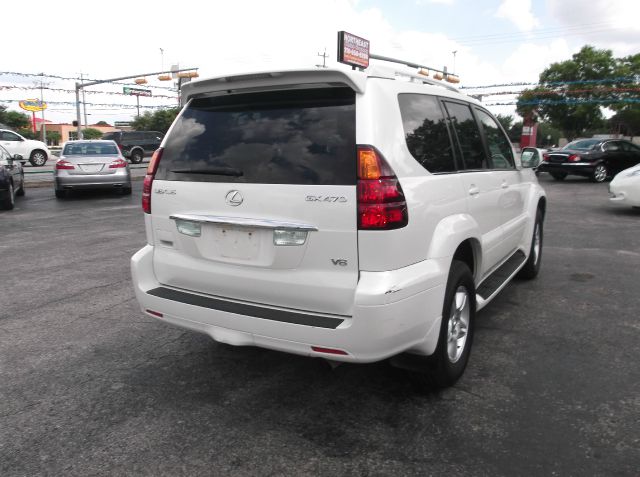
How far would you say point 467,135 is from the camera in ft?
12.5

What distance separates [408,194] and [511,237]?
223 cm

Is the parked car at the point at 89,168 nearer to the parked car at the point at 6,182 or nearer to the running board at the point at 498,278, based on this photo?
the parked car at the point at 6,182

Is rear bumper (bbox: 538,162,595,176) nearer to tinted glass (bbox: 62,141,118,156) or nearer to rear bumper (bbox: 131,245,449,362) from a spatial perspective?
tinted glass (bbox: 62,141,118,156)

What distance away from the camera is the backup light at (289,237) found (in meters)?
2.68

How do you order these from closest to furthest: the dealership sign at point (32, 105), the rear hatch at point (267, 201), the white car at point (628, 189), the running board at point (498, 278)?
the rear hatch at point (267, 201) → the running board at point (498, 278) → the white car at point (628, 189) → the dealership sign at point (32, 105)

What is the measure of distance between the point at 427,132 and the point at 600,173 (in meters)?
17.6

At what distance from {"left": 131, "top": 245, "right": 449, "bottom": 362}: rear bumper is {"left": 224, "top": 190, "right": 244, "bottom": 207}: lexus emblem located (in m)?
0.55

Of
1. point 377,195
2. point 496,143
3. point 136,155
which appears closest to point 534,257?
point 496,143

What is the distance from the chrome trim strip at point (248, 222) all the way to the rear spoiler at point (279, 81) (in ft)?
2.48

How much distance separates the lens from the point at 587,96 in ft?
135

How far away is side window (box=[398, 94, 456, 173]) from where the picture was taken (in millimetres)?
2969

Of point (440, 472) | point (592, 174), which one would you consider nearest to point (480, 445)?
point (440, 472)

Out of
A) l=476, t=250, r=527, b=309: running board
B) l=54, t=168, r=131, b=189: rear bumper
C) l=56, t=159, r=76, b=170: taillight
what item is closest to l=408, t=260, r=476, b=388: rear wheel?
l=476, t=250, r=527, b=309: running board

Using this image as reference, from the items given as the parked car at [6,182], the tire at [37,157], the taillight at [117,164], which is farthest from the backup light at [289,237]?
the tire at [37,157]
